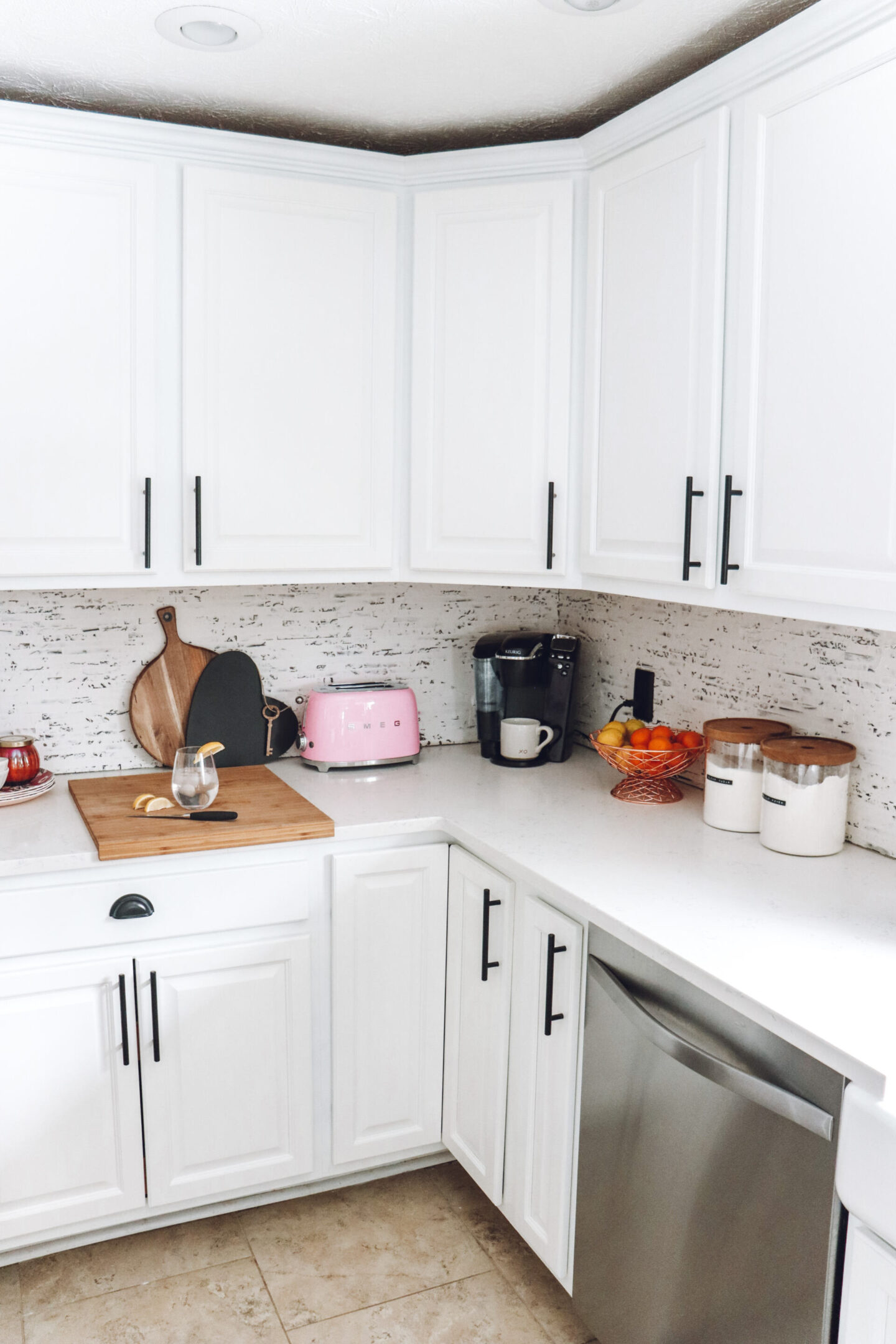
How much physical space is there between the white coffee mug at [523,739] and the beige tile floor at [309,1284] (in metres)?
0.99

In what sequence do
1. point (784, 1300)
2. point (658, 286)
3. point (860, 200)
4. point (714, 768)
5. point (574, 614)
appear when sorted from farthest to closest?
1. point (574, 614)
2. point (714, 768)
3. point (658, 286)
4. point (860, 200)
5. point (784, 1300)

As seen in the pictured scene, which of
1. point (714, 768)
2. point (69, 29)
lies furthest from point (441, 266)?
point (714, 768)

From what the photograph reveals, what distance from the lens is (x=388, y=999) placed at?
85.1 inches

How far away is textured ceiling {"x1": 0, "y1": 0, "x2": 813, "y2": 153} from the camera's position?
5.69 feet

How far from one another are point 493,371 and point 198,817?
109 centimetres

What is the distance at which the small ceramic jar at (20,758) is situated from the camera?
7.23 ft

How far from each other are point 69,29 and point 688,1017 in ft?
6.17

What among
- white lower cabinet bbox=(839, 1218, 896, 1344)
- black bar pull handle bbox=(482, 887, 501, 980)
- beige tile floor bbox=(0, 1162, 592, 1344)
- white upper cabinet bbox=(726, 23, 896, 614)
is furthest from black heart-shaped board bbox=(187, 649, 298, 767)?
white lower cabinet bbox=(839, 1218, 896, 1344)

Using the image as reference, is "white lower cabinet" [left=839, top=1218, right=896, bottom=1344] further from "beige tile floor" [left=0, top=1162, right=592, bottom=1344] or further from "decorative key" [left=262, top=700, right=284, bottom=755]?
"decorative key" [left=262, top=700, right=284, bottom=755]

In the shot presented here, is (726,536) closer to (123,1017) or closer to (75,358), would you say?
(75,358)

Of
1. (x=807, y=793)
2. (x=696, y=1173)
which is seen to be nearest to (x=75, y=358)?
(x=807, y=793)

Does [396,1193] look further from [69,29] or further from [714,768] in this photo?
[69,29]

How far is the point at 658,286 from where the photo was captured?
6.32 ft

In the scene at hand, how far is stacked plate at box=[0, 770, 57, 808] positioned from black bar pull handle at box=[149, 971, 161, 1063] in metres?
0.48
